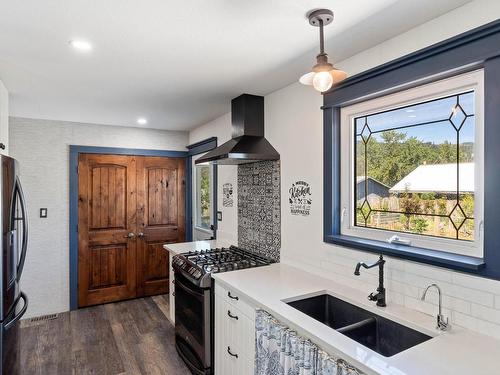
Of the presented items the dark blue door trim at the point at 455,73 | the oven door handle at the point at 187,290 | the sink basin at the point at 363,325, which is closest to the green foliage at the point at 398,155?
the dark blue door trim at the point at 455,73

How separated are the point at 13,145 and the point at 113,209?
1320 millimetres

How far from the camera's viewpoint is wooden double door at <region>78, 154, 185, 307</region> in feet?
13.4

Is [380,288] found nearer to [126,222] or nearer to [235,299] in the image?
[235,299]

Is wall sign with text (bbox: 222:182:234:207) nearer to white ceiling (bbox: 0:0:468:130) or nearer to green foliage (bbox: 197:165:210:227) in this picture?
green foliage (bbox: 197:165:210:227)

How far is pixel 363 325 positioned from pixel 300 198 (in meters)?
1.07

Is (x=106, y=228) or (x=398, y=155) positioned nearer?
(x=398, y=155)

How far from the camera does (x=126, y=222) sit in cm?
432

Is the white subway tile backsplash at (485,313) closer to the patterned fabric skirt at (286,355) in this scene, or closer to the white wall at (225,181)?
the patterned fabric skirt at (286,355)

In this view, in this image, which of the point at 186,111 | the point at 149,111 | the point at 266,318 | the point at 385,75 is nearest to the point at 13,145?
the point at 149,111

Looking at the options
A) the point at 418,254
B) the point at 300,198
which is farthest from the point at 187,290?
the point at 418,254

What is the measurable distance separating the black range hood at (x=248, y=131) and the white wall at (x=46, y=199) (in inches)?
82.2

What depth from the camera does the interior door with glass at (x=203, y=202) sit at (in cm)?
412

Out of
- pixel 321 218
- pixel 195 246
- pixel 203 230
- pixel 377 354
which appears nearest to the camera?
pixel 377 354

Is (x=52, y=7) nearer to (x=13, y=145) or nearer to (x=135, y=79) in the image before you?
(x=135, y=79)
